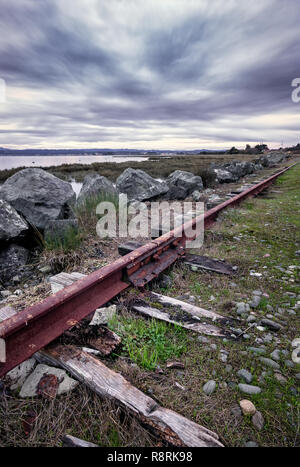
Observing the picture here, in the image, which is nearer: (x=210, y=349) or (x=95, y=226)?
(x=210, y=349)

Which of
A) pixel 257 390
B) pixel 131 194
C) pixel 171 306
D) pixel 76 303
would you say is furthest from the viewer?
pixel 131 194

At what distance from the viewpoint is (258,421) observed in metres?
1.27

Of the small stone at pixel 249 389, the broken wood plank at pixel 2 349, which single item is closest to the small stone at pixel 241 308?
the small stone at pixel 249 389

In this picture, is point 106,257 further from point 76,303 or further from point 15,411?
point 15,411

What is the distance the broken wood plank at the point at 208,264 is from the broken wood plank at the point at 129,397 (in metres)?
1.80

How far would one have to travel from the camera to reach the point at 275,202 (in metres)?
6.77

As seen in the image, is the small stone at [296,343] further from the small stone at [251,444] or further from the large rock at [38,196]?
the large rock at [38,196]

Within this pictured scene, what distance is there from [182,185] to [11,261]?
6.37m

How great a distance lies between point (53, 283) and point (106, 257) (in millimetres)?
994

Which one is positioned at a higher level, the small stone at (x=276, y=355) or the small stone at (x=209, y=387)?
the small stone at (x=276, y=355)

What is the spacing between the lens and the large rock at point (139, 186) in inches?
306

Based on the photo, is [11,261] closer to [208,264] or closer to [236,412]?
[208,264]
